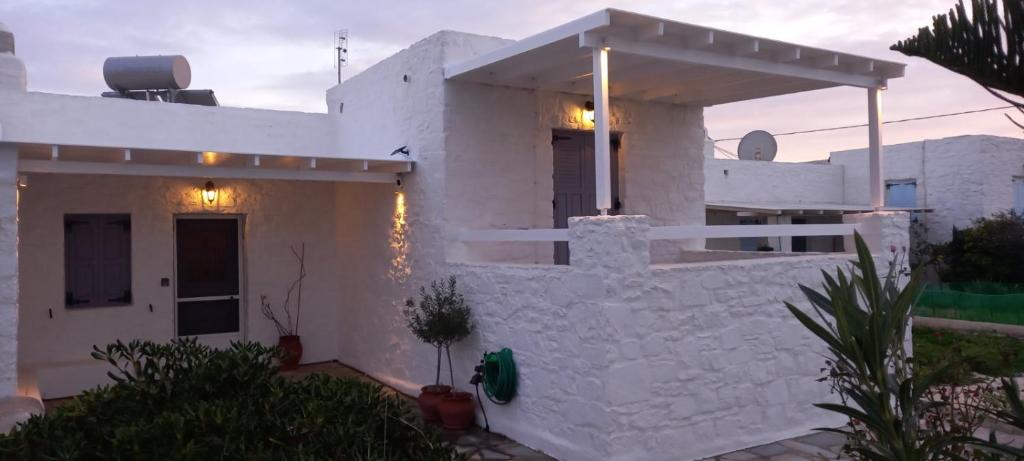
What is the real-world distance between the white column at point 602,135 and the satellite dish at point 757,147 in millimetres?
14091

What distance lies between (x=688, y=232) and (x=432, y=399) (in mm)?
3020

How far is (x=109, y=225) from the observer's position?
937 cm

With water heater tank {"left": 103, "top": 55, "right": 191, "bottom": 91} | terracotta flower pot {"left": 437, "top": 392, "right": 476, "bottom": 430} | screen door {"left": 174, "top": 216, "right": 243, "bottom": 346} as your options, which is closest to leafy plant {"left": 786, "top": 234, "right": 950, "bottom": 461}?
terracotta flower pot {"left": 437, "top": 392, "right": 476, "bottom": 430}

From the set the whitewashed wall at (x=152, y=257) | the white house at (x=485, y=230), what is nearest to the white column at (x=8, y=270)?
the white house at (x=485, y=230)

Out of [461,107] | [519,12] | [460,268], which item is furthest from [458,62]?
[519,12]

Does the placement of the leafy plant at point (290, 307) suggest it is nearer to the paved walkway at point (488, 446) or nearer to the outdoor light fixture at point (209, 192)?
the outdoor light fixture at point (209, 192)

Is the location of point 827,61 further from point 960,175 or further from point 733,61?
point 960,175

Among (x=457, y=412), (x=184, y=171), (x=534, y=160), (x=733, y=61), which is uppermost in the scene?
(x=733, y=61)

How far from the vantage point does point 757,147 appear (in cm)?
1953

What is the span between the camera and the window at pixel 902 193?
20.5 m

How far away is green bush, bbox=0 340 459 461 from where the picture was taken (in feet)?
10.5

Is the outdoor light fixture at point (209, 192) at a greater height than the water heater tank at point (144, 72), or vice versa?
the water heater tank at point (144, 72)

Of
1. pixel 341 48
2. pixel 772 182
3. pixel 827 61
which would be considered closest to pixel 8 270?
pixel 827 61

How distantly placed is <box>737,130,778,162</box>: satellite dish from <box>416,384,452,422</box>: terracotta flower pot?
1375 cm
